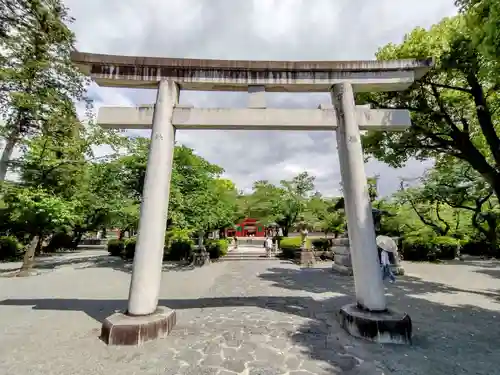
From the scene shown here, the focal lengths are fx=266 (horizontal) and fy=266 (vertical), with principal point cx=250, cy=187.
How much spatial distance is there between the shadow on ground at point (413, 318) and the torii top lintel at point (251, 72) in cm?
503

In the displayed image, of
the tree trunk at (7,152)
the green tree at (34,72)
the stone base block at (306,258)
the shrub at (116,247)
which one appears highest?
the green tree at (34,72)

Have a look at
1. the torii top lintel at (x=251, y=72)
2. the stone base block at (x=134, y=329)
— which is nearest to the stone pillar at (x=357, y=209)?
the torii top lintel at (x=251, y=72)

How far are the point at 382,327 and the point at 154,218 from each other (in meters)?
4.40

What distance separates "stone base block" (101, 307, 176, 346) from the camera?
4.36 metres

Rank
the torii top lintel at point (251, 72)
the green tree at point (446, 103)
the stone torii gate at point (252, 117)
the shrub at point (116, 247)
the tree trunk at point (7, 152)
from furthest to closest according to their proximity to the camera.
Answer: the shrub at point (116, 247) → the tree trunk at point (7, 152) → the green tree at point (446, 103) → the torii top lintel at point (251, 72) → the stone torii gate at point (252, 117)

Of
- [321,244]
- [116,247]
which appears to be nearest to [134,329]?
[321,244]

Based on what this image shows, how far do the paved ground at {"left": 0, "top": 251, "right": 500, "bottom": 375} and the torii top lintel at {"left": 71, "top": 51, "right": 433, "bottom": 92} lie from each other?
5004mm

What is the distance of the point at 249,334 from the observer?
16.3ft

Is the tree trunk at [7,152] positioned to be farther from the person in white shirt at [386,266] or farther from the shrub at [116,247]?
the person in white shirt at [386,266]

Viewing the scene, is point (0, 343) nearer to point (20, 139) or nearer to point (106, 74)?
point (106, 74)

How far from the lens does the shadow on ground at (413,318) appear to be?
3.99 metres

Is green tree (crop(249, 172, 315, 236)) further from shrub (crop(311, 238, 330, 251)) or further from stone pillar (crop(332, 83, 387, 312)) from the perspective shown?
stone pillar (crop(332, 83, 387, 312))

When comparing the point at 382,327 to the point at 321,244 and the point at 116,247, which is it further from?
A: the point at 116,247

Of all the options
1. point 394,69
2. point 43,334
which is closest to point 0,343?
point 43,334
